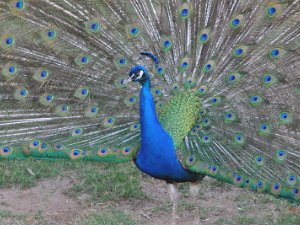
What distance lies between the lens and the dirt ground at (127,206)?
153 inches

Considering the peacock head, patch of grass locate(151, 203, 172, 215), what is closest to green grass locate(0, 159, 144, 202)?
patch of grass locate(151, 203, 172, 215)

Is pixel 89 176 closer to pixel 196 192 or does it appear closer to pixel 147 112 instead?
pixel 196 192

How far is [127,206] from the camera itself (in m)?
4.09

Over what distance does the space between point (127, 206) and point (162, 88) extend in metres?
0.96

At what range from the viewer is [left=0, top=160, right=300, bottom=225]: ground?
153 inches

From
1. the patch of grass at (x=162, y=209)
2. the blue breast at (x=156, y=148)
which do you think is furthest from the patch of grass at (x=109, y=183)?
the blue breast at (x=156, y=148)

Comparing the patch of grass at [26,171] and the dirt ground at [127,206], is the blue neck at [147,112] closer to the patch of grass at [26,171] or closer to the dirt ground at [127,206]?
the dirt ground at [127,206]

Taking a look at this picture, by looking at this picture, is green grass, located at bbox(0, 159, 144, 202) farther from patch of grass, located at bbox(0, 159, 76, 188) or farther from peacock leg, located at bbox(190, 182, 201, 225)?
peacock leg, located at bbox(190, 182, 201, 225)

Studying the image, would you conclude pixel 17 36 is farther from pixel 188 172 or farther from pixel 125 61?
pixel 188 172

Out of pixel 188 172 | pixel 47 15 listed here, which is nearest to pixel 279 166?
pixel 188 172

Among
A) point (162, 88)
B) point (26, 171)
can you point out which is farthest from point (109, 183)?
point (162, 88)

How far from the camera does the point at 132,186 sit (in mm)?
4301

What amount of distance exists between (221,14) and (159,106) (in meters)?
0.64

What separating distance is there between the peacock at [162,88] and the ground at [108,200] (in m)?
0.43
